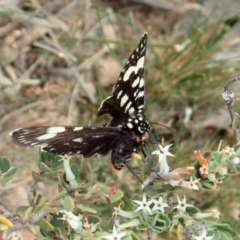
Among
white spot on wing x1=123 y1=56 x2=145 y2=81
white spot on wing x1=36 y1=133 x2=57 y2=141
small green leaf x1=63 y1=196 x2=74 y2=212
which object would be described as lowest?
small green leaf x1=63 y1=196 x2=74 y2=212

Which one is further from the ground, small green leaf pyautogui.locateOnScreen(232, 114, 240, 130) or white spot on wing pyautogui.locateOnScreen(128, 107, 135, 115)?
small green leaf pyautogui.locateOnScreen(232, 114, 240, 130)

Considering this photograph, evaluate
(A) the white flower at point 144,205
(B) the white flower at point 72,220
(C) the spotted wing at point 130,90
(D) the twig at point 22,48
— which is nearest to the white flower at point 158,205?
(A) the white flower at point 144,205

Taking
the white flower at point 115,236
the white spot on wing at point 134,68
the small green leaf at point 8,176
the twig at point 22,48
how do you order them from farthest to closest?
the twig at point 22,48 < the white spot on wing at point 134,68 < the small green leaf at point 8,176 < the white flower at point 115,236

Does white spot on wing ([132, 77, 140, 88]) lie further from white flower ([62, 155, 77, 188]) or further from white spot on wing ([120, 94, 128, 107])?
white flower ([62, 155, 77, 188])

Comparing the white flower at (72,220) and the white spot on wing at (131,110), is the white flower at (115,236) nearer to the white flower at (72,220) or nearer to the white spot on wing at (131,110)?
the white flower at (72,220)

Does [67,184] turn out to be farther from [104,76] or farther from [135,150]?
[104,76]

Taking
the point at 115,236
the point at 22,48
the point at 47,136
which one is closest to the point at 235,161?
the point at 115,236

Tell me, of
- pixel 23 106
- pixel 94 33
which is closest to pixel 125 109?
pixel 23 106

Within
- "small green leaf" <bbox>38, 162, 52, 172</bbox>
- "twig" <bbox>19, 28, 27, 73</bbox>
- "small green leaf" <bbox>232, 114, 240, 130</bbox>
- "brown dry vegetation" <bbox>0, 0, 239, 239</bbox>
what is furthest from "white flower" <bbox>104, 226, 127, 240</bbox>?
"twig" <bbox>19, 28, 27, 73</bbox>
